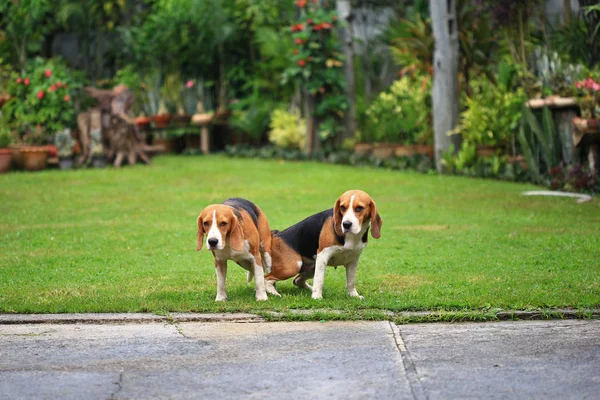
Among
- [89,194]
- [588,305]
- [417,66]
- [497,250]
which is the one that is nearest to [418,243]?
[497,250]

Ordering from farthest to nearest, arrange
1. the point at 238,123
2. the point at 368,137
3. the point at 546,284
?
1. the point at 238,123
2. the point at 368,137
3. the point at 546,284

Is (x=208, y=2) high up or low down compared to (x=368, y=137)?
up

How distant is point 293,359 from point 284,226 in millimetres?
5220

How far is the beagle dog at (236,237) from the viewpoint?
6.43m

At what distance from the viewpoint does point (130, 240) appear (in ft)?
33.0

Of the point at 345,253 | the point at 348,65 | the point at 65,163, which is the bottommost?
the point at 345,253

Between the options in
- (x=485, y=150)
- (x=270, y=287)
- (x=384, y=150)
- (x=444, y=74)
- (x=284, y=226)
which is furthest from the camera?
(x=384, y=150)

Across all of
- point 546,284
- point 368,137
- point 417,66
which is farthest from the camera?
point 368,137

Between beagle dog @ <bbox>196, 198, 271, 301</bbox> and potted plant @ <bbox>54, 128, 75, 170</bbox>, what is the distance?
1134 cm

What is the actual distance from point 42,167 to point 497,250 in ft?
35.1

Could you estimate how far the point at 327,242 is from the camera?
670 cm

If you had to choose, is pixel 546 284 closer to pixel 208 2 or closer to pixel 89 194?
pixel 89 194

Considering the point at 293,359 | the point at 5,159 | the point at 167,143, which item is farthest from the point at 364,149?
the point at 293,359

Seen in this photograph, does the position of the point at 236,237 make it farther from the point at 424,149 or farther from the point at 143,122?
the point at 143,122
